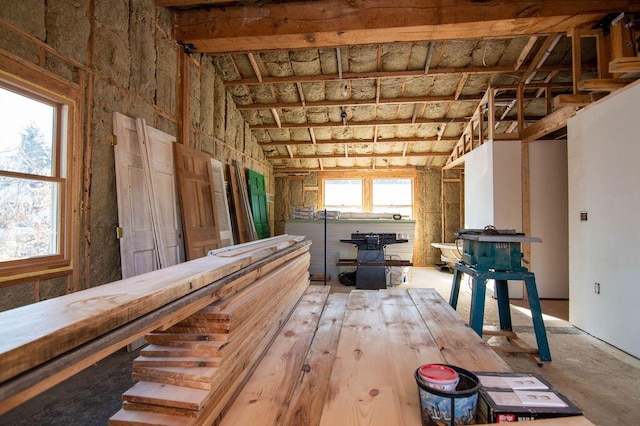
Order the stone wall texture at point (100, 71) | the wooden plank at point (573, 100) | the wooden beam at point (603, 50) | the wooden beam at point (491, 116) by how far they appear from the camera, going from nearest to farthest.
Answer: the stone wall texture at point (100, 71), the wooden plank at point (573, 100), the wooden beam at point (603, 50), the wooden beam at point (491, 116)

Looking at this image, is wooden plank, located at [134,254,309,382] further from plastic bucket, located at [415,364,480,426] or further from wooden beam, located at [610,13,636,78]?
wooden beam, located at [610,13,636,78]

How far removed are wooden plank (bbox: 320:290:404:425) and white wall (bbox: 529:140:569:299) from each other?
496 cm

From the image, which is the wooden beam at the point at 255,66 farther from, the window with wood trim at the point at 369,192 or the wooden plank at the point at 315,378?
the wooden plank at the point at 315,378

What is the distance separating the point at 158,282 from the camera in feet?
4.08

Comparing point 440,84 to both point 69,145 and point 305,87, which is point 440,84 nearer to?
point 305,87

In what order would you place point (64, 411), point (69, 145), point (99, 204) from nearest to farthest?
point (64, 411), point (69, 145), point (99, 204)

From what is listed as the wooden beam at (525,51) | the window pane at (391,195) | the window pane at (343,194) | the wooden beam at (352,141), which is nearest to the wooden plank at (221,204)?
the wooden beam at (352,141)

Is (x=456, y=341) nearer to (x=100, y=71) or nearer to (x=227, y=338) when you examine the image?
(x=227, y=338)

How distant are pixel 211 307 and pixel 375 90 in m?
6.87

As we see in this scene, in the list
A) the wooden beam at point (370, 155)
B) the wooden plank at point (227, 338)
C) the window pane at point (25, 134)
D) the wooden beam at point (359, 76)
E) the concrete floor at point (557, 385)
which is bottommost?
the concrete floor at point (557, 385)

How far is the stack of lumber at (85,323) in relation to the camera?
0.64m

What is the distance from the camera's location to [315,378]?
1.44 m

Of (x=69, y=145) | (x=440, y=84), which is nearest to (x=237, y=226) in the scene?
(x=69, y=145)

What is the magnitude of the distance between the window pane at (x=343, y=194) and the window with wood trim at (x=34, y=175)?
8005 mm
